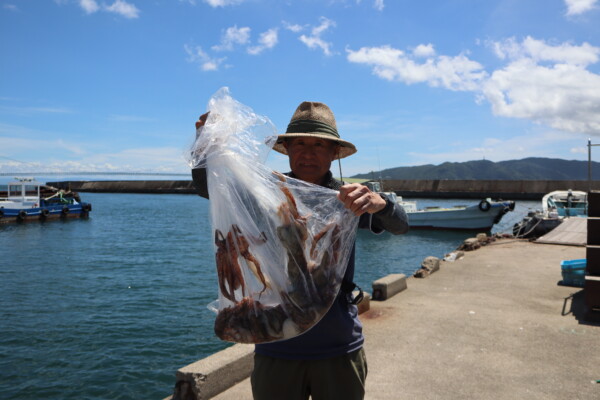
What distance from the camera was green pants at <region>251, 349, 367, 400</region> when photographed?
177 centimetres

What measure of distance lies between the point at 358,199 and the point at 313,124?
0.42 m

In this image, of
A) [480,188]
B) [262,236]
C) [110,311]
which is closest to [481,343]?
[262,236]

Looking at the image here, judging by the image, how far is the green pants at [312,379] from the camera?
177cm

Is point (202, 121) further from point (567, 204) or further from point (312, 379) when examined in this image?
point (567, 204)

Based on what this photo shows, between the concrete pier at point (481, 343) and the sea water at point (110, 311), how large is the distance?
3359 mm

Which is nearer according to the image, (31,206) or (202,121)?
(202,121)

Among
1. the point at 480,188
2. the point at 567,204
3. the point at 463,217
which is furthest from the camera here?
the point at 480,188

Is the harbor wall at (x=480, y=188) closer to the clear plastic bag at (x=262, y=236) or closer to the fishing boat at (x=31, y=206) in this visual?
the fishing boat at (x=31, y=206)

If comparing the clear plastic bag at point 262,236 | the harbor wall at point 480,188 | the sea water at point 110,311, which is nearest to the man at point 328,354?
the clear plastic bag at point 262,236

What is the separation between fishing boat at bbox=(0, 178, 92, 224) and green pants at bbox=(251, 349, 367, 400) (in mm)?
36470

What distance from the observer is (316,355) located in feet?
5.77

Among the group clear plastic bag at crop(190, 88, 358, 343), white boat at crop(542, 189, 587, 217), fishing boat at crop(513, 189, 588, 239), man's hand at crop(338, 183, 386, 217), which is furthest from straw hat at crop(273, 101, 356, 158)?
white boat at crop(542, 189, 587, 217)

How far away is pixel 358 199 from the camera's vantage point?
1781 millimetres

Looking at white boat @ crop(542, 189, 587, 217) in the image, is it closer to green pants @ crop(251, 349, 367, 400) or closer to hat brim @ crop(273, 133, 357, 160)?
hat brim @ crop(273, 133, 357, 160)
